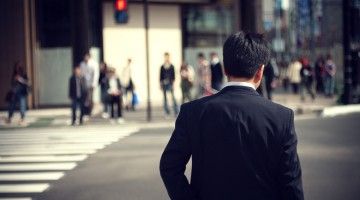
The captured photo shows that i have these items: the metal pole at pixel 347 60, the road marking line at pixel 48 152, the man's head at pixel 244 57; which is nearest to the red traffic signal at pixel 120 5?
the road marking line at pixel 48 152

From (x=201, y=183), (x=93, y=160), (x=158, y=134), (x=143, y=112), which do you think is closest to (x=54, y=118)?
(x=143, y=112)

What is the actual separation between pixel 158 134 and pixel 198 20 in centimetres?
1298

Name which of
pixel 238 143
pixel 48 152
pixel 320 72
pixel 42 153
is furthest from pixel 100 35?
pixel 238 143

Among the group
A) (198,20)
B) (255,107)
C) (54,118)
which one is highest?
(198,20)

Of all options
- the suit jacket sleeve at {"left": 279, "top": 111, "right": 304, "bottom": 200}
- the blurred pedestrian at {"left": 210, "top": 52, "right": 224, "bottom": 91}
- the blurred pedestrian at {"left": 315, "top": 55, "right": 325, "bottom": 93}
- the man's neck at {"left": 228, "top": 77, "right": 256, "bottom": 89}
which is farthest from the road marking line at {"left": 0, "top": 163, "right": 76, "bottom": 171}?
the blurred pedestrian at {"left": 315, "top": 55, "right": 325, "bottom": 93}

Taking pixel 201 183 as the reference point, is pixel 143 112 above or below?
below

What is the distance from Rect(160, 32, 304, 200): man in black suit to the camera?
2680mm

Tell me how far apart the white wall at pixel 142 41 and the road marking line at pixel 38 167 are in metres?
14.0

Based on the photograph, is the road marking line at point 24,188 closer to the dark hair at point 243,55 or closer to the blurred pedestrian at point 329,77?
the dark hair at point 243,55

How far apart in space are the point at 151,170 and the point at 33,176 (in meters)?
1.72

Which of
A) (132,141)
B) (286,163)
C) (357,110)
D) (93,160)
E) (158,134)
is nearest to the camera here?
(286,163)

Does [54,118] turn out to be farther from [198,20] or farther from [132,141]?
[198,20]

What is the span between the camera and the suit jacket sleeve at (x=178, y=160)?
9.16 ft

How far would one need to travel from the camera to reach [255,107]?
8.91 ft
